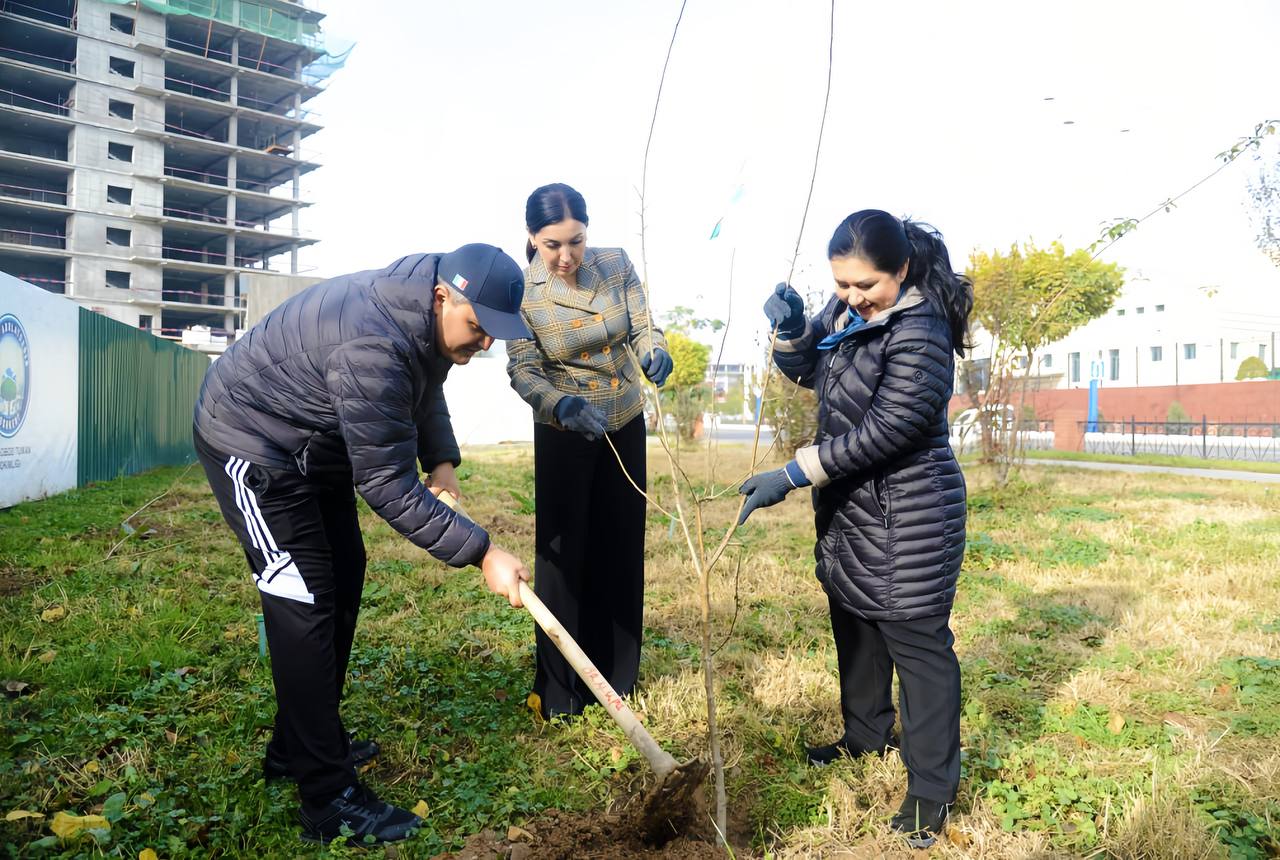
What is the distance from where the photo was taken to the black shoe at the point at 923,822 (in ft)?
6.96

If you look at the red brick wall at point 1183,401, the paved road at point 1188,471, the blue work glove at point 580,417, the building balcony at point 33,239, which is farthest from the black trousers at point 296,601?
the building balcony at point 33,239

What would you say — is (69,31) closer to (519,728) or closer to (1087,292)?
(1087,292)

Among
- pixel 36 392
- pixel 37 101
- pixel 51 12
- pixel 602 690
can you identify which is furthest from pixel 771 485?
pixel 51 12

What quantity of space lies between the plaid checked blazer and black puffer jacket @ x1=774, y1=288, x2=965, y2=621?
34.2 inches

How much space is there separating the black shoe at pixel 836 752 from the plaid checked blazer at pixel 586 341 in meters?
1.32

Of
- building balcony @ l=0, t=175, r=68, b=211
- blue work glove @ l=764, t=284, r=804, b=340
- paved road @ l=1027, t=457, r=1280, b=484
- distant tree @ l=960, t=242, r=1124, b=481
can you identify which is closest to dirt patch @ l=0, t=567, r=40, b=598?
blue work glove @ l=764, t=284, r=804, b=340

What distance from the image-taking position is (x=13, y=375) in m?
7.04

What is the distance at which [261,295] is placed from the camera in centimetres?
1510

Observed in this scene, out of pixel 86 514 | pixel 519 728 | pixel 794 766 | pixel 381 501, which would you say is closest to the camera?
pixel 381 501

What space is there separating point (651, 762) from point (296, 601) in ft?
3.47

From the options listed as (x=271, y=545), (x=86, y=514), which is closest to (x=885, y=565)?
(x=271, y=545)

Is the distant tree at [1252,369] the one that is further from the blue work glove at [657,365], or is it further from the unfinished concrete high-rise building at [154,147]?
the unfinished concrete high-rise building at [154,147]

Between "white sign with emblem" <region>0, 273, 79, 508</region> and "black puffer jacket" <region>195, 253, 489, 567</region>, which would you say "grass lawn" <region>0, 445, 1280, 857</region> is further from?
"white sign with emblem" <region>0, 273, 79, 508</region>

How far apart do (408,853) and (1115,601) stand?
161 inches
